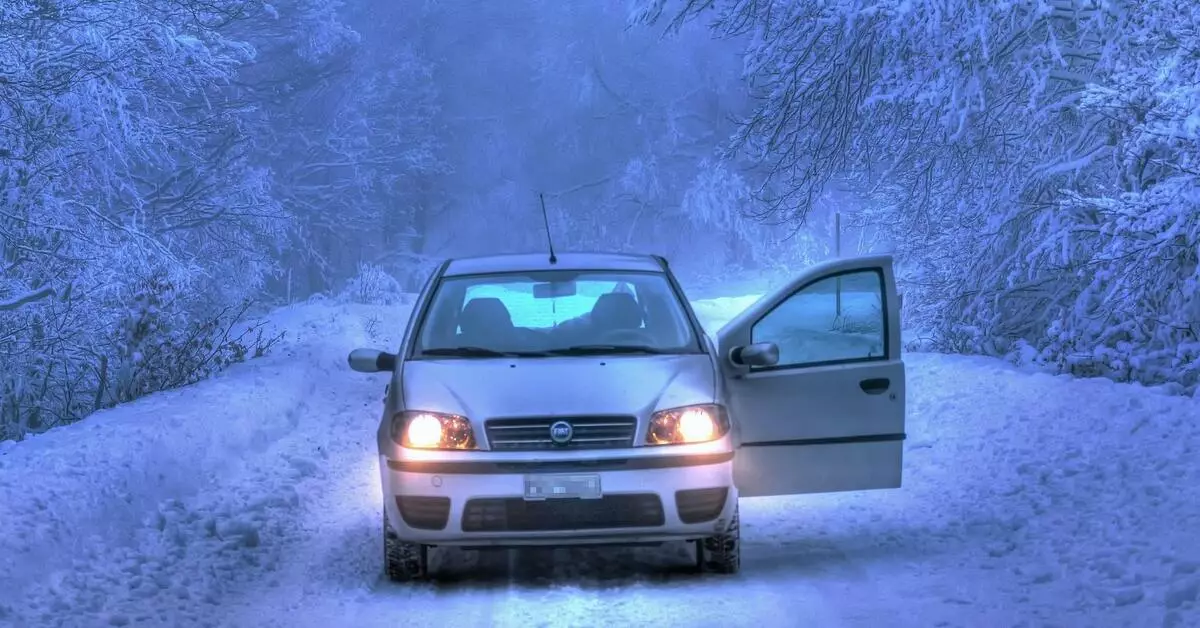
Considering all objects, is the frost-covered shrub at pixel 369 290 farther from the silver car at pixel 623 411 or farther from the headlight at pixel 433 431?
the headlight at pixel 433 431

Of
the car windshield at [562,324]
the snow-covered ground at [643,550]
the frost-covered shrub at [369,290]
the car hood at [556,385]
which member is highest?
the car windshield at [562,324]

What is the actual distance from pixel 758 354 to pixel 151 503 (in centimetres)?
392

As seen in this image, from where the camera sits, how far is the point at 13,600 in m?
6.27

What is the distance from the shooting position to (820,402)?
7.29 m

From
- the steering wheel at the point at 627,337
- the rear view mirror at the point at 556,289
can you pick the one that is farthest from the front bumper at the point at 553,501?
the rear view mirror at the point at 556,289

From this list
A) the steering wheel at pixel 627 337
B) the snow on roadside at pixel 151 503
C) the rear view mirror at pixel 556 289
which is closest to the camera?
the snow on roadside at pixel 151 503

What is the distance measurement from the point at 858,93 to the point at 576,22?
4085 centimetres

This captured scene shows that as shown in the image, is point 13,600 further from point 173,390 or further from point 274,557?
point 173,390

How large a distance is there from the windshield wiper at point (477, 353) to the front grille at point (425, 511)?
0.99 meters

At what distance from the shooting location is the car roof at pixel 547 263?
781 centimetres

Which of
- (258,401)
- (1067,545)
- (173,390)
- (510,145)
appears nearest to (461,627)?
(1067,545)

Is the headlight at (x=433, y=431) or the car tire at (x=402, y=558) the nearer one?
the headlight at (x=433, y=431)

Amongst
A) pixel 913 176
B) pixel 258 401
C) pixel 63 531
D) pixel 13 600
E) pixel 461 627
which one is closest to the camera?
pixel 461 627

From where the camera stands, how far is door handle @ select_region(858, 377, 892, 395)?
7371 mm
